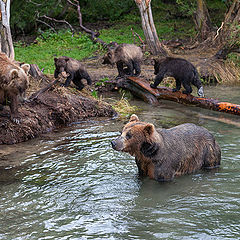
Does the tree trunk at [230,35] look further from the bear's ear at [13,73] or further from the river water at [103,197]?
the bear's ear at [13,73]

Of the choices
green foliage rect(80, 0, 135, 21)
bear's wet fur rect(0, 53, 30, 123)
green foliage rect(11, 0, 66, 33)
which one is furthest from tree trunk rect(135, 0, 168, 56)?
Answer: bear's wet fur rect(0, 53, 30, 123)

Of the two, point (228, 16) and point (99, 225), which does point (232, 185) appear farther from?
point (228, 16)

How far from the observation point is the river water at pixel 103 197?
184 inches

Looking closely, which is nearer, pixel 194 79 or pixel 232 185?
pixel 232 185

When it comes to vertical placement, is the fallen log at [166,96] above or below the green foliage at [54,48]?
below

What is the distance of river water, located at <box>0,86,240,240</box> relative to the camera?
4664mm

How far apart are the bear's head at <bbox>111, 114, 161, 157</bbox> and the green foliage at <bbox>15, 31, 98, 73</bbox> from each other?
34.7ft

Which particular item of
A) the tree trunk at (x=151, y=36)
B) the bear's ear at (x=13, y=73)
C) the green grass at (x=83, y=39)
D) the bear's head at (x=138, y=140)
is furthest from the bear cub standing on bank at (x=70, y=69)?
the tree trunk at (x=151, y=36)

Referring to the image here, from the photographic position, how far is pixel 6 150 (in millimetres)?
7719

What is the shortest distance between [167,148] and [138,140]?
55 centimetres

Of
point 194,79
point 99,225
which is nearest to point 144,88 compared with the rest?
point 194,79

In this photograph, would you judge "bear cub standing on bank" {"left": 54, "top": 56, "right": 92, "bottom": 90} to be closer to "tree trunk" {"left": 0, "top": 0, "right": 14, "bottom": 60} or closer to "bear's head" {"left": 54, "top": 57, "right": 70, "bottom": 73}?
"bear's head" {"left": 54, "top": 57, "right": 70, "bottom": 73}

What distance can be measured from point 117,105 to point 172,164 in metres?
5.86

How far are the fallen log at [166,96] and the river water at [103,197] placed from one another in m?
1.69
